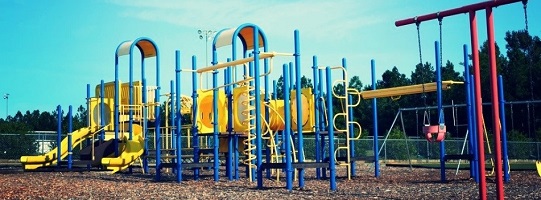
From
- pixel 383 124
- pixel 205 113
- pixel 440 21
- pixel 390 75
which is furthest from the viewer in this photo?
pixel 390 75

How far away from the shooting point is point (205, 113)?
1662 cm

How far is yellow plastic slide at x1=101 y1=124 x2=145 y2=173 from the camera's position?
18906mm

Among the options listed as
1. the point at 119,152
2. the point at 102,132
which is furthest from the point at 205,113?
the point at 102,132

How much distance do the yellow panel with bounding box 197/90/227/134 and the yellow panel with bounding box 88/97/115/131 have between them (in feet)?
19.2

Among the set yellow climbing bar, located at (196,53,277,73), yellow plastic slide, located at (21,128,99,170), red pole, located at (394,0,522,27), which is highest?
yellow climbing bar, located at (196,53,277,73)

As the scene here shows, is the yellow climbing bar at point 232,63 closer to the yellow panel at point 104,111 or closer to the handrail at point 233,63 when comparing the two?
the handrail at point 233,63

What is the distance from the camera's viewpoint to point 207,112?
1670cm

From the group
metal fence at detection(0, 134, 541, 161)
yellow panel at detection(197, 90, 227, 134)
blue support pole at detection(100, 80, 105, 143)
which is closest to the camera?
yellow panel at detection(197, 90, 227, 134)

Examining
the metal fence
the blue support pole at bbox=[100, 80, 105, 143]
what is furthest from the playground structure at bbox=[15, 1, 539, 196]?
the metal fence

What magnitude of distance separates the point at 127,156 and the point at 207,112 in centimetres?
366

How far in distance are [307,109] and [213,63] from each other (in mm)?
2490

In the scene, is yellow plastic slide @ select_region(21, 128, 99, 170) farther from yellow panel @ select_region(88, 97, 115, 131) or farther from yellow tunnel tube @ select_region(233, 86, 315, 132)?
yellow tunnel tube @ select_region(233, 86, 315, 132)

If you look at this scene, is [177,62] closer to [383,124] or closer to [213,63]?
[213,63]

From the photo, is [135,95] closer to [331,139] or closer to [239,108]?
[239,108]
